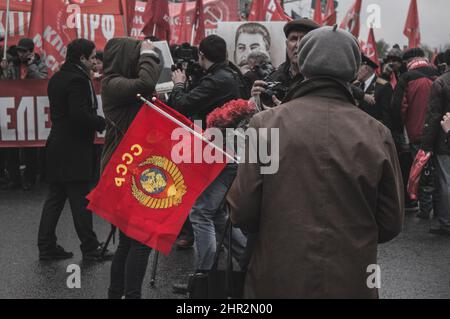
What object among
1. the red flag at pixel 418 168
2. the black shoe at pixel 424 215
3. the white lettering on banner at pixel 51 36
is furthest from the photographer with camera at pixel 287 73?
the white lettering on banner at pixel 51 36

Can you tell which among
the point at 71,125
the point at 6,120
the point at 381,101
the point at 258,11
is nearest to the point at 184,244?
the point at 71,125

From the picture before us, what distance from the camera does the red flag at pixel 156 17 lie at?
11.2 m

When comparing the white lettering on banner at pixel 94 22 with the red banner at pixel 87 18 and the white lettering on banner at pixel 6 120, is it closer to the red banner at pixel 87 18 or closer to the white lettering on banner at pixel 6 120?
the red banner at pixel 87 18

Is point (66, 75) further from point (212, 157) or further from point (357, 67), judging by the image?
point (357, 67)

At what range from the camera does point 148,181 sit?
180 inches

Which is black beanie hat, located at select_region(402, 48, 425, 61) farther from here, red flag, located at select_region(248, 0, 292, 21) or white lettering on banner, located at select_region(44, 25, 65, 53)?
white lettering on banner, located at select_region(44, 25, 65, 53)

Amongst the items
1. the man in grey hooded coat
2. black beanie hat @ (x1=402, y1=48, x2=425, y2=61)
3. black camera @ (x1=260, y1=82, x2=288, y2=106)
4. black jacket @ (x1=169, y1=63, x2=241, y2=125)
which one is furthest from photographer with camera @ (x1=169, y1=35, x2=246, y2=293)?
black beanie hat @ (x1=402, y1=48, x2=425, y2=61)

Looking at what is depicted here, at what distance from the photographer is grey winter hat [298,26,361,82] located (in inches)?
118

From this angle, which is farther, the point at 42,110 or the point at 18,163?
the point at 18,163

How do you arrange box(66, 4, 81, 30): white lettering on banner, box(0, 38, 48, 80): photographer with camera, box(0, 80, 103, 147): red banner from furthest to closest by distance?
box(0, 38, 48, 80): photographer with camera, box(66, 4, 81, 30): white lettering on banner, box(0, 80, 103, 147): red banner

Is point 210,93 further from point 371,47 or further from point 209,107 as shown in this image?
point 371,47

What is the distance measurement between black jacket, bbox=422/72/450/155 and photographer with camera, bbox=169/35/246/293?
2.79 metres

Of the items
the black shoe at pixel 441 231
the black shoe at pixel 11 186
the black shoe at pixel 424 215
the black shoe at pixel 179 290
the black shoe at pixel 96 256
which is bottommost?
the black shoe at pixel 11 186

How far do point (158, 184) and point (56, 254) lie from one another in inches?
103
